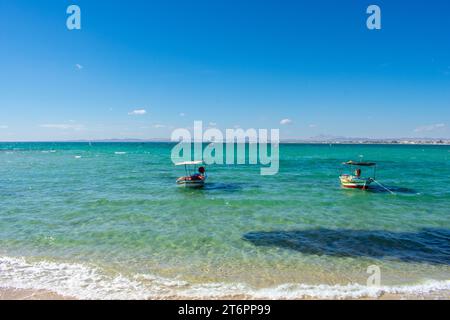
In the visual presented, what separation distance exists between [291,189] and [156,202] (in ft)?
47.4

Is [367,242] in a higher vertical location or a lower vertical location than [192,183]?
lower

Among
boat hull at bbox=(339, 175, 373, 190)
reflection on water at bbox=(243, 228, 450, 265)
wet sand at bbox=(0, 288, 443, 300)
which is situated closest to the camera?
wet sand at bbox=(0, 288, 443, 300)

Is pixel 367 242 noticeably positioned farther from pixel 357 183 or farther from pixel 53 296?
pixel 357 183

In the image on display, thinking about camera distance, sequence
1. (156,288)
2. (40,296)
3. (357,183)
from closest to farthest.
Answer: (40,296) → (156,288) → (357,183)

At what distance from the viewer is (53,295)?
33.4 ft

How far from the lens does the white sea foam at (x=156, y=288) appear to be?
1038cm

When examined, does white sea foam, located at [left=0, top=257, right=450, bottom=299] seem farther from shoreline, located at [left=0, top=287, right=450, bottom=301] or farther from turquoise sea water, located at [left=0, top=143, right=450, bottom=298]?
shoreline, located at [left=0, top=287, right=450, bottom=301]

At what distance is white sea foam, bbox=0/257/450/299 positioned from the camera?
34.1 ft

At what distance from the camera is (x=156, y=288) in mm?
10883

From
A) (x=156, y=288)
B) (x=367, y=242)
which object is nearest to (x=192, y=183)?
(x=367, y=242)

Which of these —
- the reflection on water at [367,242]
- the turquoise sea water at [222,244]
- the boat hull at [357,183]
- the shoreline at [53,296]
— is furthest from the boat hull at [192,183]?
the shoreline at [53,296]

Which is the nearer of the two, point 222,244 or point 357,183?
point 222,244

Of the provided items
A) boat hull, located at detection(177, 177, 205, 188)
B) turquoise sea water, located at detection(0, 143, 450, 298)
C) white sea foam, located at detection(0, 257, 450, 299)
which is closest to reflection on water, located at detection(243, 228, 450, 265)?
turquoise sea water, located at detection(0, 143, 450, 298)
